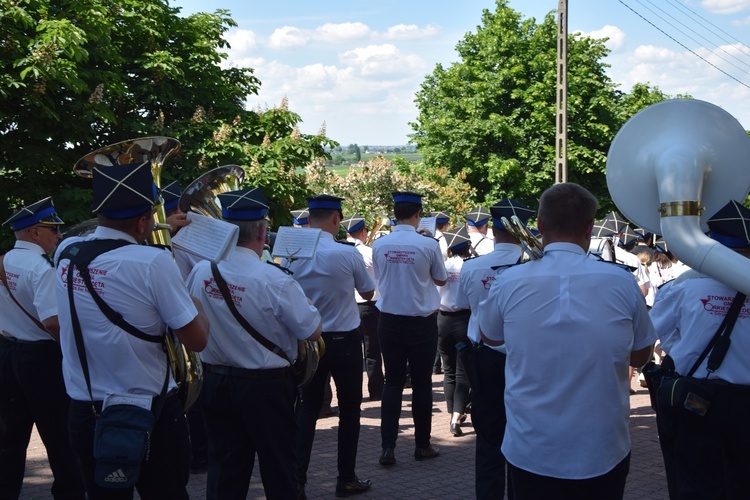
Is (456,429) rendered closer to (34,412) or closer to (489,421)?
(489,421)

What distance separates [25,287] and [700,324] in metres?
4.03

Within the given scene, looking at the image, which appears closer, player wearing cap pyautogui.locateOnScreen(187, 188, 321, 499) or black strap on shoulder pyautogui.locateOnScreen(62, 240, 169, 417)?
black strap on shoulder pyautogui.locateOnScreen(62, 240, 169, 417)

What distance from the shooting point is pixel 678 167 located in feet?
13.5

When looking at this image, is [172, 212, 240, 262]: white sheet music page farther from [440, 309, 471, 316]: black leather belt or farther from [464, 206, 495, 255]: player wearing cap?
[464, 206, 495, 255]: player wearing cap

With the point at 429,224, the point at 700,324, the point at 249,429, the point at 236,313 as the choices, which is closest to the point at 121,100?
the point at 429,224

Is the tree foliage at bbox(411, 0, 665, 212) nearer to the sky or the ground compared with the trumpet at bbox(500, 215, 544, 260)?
nearer to the sky

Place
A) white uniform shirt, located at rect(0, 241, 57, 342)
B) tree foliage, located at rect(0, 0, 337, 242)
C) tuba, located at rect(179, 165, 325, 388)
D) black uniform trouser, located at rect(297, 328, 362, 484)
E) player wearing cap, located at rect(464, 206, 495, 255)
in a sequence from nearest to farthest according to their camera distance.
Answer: tuba, located at rect(179, 165, 325, 388)
white uniform shirt, located at rect(0, 241, 57, 342)
black uniform trouser, located at rect(297, 328, 362, 484)
player wearing cap, located at rect(464, 206, 495, 255)
tree foliage, located at rect(0, 0, 337, 242)

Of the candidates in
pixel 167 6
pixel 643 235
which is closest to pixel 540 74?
pixel 167 6

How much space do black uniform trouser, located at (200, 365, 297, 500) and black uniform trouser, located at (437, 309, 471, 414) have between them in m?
3.37

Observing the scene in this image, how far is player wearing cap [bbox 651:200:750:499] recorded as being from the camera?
3.97 m

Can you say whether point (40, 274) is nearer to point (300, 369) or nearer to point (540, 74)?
point (300, 369)

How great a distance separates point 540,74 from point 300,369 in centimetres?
3072

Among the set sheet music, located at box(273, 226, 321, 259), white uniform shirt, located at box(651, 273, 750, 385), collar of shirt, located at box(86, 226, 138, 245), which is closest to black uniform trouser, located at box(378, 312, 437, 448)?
sheet music, located at box(273, 226, 321, 259)

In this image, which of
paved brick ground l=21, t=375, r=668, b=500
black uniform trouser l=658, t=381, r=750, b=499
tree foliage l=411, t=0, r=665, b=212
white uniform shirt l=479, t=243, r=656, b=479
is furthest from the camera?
tree foliage l=411, t=0, r=665, b=212
